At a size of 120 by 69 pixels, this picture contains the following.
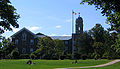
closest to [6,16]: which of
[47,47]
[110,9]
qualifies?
[110,9]

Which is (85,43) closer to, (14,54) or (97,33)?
(97,33)

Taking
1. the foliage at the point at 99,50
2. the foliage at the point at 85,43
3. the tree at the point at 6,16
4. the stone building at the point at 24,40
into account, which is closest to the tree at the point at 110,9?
the tree at the point at 6,16

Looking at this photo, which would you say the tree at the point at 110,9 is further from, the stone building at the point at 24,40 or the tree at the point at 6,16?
the stone building at the point at 24,40

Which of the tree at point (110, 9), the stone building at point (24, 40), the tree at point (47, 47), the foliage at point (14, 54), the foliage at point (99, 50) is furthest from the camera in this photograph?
the stone building at point (24, 40)

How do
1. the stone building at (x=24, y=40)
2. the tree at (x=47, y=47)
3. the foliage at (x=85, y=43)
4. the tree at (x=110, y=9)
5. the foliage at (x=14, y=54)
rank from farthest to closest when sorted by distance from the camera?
the stone building at (x=24, y=40)
the foliage at (x=85, y=43)
the tree at (x=47, y=47)
the foliage at (x=14, y=54)
the tree at (x=110, y=9)

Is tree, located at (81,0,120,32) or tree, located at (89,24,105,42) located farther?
tree, located at (89,24,105,42)

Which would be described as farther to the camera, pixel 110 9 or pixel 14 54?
pixel 14 54

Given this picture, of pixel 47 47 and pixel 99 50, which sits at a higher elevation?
pixel 47 47

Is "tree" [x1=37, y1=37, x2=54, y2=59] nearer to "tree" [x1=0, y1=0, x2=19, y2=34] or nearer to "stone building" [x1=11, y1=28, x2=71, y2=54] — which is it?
"stone building" [x1=11, y1=28, x2=71, y2=54]

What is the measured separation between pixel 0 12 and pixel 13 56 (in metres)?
55.1

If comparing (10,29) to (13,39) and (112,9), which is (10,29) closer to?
(112,9)

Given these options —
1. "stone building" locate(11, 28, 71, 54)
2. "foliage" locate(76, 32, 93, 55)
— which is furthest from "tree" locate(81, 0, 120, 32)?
"stone building" locate(11, 28, 71, 54)

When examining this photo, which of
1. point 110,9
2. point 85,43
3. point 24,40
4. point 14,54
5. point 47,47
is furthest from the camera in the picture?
point 24,40

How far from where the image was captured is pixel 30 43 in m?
75.6
